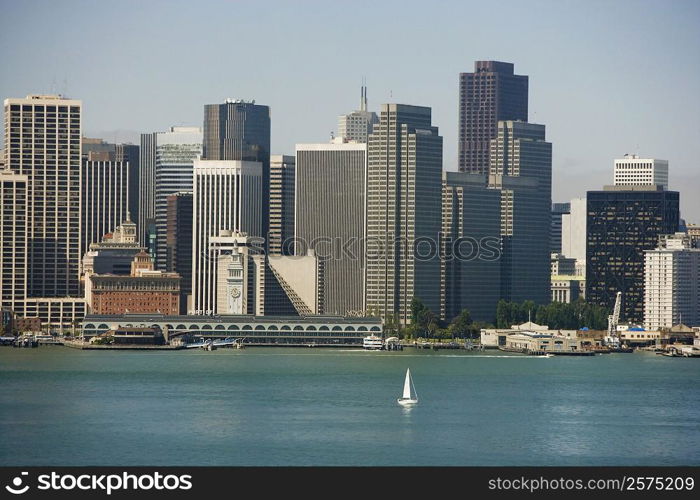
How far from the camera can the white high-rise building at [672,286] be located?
16600 centimetres

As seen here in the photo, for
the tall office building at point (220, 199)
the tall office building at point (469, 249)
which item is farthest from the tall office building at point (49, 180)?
the tall office building at point (469, 249)

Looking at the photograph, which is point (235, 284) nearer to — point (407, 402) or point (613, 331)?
point (613, 331)

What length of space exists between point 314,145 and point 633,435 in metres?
122

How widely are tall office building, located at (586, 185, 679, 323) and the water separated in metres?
63.6

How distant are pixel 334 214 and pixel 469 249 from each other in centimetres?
1585

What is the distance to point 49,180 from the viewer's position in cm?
17875

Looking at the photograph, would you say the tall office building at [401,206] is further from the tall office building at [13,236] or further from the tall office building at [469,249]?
the tall office building at [13,236]

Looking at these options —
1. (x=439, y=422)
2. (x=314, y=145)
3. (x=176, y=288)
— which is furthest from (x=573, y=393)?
(x=314, y=145)

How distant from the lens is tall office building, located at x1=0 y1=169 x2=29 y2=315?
172 meters

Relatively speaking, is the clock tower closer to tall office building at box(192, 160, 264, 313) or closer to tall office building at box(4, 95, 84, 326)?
tall office building at box(192, 160, 264, 313)

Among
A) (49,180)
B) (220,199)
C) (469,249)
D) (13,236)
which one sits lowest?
(469,249)

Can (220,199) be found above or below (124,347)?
above

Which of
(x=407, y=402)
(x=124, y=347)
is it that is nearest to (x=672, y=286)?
(x=124, y=347)
